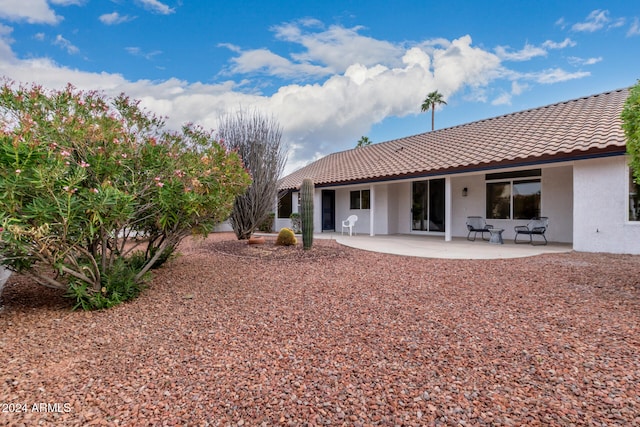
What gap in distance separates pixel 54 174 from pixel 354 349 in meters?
3.81

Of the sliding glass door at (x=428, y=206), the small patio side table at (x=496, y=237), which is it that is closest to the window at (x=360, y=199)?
the sliding glass door at (x=428, y=206)

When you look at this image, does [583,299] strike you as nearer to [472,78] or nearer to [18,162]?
[18,162]

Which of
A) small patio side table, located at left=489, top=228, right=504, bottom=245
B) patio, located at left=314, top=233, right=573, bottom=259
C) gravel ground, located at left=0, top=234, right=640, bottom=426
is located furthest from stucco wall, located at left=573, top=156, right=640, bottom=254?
gravel ground, located at left=0, top=234, right=640, bottom=426

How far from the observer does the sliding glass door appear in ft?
48.7

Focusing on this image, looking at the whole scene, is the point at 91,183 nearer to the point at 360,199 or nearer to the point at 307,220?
the point at 307,220

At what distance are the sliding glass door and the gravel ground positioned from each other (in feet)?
28.5

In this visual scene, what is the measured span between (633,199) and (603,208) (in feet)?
2.12

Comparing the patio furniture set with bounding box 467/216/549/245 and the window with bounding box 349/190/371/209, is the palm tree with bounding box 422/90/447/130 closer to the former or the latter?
the window with bounding box 349/190/371/209

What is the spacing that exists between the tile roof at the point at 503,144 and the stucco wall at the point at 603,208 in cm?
57

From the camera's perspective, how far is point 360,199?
17391mm

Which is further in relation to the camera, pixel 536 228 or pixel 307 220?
pixel 536 228

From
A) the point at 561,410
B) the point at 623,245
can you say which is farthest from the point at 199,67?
the point at 623,245

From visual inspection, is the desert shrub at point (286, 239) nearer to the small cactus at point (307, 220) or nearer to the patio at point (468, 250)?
the small cactus at point (307, 220)

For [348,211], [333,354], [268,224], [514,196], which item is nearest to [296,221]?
[268,224]
